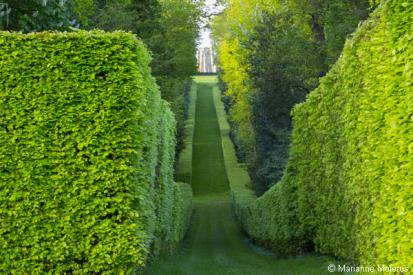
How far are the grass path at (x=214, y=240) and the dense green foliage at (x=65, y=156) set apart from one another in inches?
165

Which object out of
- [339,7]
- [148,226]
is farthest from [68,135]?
[339,7]

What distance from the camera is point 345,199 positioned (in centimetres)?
1029

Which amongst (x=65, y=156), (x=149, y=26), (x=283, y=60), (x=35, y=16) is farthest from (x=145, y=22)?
(x=65, y=156)

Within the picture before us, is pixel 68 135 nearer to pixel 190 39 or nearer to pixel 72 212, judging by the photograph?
pixel 72 212

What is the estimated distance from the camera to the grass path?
1419 centimetres

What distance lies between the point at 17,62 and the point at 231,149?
149ft

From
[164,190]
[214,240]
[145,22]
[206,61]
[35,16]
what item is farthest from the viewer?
[206,61]

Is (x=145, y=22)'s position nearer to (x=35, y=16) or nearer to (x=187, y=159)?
(x=187, y=159)

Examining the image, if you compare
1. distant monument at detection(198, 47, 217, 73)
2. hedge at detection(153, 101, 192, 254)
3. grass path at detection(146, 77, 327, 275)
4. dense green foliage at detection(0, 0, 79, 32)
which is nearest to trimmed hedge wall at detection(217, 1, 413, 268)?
grass path at detection(146, 77, 327, 275)

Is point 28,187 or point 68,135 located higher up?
point 68,135

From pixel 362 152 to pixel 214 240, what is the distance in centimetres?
1892

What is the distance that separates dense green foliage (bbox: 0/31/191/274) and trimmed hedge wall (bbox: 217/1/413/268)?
3.27 metres

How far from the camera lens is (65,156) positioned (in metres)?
8.58

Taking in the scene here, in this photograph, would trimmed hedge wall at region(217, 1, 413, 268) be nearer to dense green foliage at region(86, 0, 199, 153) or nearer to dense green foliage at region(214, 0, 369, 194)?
dense green foliage at region(214, 0, 369, 194)
